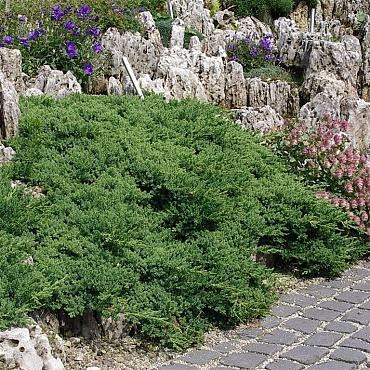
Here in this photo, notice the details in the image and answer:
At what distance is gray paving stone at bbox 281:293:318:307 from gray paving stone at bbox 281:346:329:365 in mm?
794

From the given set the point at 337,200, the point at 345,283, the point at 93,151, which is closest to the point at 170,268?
the point at 93,151

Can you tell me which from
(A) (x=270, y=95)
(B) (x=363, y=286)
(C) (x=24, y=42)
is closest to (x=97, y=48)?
(C) (x=24, y=42)

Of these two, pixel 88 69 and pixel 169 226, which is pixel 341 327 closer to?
pixel 169 226

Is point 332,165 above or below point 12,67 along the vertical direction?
below

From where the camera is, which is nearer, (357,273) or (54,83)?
(357,273)

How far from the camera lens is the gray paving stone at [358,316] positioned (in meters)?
4.80

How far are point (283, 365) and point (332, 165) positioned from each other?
2852mm

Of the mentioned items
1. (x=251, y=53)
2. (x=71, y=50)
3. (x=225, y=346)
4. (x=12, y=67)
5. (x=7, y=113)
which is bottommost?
(x=225, y=346)

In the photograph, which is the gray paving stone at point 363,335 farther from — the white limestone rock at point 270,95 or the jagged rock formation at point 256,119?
the white limestone rock at point 270,95

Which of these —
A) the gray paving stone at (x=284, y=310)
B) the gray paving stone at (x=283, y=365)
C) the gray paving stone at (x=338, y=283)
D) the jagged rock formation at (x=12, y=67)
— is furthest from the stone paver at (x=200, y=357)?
the jagged rock formation at (x=12, y=67)

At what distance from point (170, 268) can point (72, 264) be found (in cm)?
63

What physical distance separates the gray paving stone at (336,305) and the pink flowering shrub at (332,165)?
1194 mm

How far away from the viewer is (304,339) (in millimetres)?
4480

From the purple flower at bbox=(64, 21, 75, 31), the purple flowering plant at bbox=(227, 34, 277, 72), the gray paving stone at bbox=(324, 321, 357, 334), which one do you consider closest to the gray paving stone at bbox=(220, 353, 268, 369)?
the gray paving stone at bbox=(324, 321, 357, 334)
